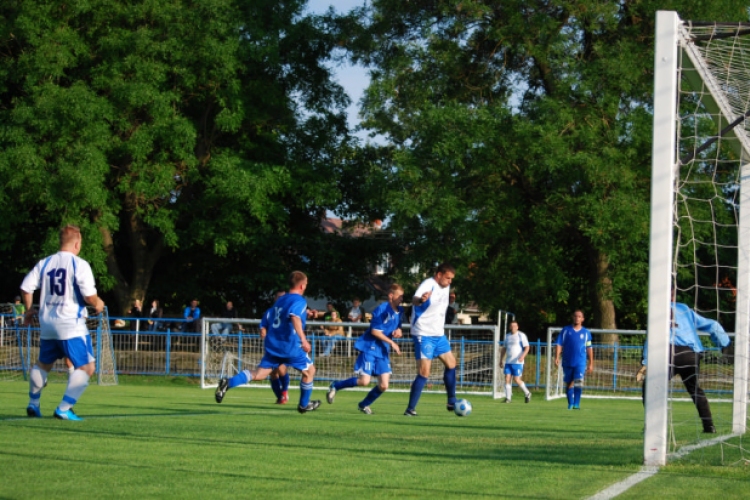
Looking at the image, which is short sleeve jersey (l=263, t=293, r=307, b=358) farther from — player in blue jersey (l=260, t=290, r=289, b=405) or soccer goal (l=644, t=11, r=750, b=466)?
soccer goal (l=644, t=11, r=750, b=466)

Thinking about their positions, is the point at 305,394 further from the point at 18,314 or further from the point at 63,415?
the point at 18,314

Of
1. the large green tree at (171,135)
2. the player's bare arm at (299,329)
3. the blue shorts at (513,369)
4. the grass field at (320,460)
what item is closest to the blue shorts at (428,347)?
the grass field at (320,460)

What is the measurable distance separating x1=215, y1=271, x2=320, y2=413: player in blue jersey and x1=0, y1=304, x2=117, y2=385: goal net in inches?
504

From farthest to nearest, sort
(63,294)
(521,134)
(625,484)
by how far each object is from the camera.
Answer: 1. (521,134)
2. (63,294)
3. (625,484)

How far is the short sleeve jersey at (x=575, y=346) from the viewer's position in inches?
852

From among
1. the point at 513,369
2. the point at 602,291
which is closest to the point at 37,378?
the point at 513,369

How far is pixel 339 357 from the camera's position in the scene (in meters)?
26.0

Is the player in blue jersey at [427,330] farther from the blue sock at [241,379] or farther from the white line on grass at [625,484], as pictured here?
the white line on grass at [625,484]

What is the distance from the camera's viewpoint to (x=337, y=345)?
26.1 m

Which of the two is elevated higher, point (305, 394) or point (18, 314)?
point (18, 314)

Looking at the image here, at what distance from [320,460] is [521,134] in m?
23.6

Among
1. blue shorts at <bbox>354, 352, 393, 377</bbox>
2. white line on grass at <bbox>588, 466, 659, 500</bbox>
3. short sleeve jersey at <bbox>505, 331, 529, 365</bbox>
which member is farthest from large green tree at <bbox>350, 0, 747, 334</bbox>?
white line on grass at <bbox>588, 466, 659, 500</bbox>

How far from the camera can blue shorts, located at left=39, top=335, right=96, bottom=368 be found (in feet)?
34.4

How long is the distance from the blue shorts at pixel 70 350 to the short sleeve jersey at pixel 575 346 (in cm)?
1294
